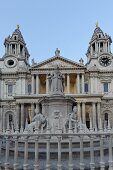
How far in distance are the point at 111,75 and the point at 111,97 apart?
4.86 m

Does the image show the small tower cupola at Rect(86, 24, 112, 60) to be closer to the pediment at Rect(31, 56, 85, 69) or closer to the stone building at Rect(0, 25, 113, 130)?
the stone building at Rect(0, 25, 113, 130)

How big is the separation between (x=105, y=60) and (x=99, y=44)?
435cm

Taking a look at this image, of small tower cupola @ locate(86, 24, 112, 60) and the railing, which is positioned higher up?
small tower cupola @ locate(86, 24, 112, 60)

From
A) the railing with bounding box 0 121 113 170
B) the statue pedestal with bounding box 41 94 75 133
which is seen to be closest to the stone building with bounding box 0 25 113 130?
the statue pedestal with bounding box 41 94 75 133

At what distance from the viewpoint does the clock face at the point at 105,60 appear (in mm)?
63812

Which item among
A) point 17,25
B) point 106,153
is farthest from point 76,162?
point 17,25

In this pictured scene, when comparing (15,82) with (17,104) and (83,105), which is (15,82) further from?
(83,105)

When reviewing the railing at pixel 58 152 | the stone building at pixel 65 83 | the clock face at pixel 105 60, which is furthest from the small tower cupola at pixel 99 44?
the railing at pixel 58 152

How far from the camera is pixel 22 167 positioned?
47.3ft

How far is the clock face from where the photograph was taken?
209 feet

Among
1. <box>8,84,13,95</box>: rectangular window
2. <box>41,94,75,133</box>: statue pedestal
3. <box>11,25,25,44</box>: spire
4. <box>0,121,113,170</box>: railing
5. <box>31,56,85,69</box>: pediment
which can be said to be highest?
<box>11,25,25,44</box>: spire

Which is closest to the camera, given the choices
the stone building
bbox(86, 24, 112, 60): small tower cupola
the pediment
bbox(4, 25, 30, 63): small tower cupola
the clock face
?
the stone building

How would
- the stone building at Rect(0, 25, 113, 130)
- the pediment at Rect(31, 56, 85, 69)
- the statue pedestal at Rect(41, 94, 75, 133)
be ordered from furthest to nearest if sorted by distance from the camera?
the pediment at Rect(31, 56, 85, 69)
the stone building at Rect(0, 25, 113, 130)
the statue pedestal at Rect(41, 94, 75, 133)

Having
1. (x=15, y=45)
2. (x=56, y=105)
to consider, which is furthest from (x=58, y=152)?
(x=15, y=45)
